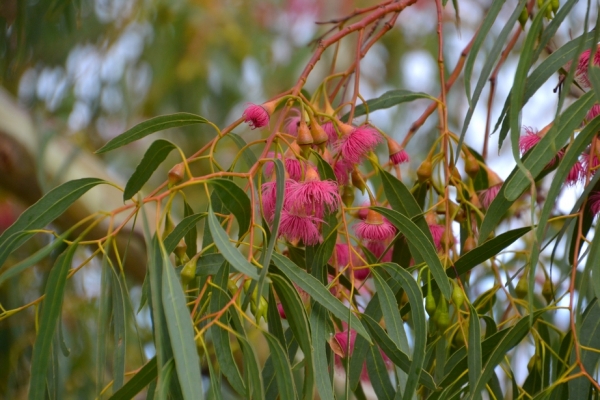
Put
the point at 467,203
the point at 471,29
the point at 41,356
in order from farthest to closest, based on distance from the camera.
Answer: the point at 471,29, the point at 467,203, the point at 41,356

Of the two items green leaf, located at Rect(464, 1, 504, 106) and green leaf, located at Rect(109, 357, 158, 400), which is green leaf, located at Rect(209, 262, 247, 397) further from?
green leaf, located at Rect(464, 1, 504, 106)

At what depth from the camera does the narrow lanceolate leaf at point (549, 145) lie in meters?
0.58

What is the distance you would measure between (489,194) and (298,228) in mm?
267

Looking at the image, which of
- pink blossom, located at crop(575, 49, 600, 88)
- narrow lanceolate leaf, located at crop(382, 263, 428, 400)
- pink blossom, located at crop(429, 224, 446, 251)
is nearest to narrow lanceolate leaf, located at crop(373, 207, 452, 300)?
narrow lanceolate leaf, located at crop(382, 263, 428, 400)

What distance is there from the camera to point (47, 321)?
574 millimetres

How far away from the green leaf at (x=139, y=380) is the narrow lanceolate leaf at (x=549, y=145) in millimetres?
307

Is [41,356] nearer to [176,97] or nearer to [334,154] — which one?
[334,154]

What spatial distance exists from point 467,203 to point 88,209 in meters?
0.81

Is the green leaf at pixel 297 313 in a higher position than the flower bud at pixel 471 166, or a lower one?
lower

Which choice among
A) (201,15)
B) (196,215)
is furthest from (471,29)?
(196,215)

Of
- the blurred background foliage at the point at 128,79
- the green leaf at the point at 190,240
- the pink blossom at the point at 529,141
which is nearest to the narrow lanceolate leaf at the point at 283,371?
the green leaf at the point at 190,240

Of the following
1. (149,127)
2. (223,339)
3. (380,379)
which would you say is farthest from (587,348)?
(149,127)

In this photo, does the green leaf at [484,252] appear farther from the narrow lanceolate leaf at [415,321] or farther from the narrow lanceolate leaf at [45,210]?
the narrow lanceolate leaf at [45,210]

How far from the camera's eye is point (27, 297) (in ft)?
4.88
